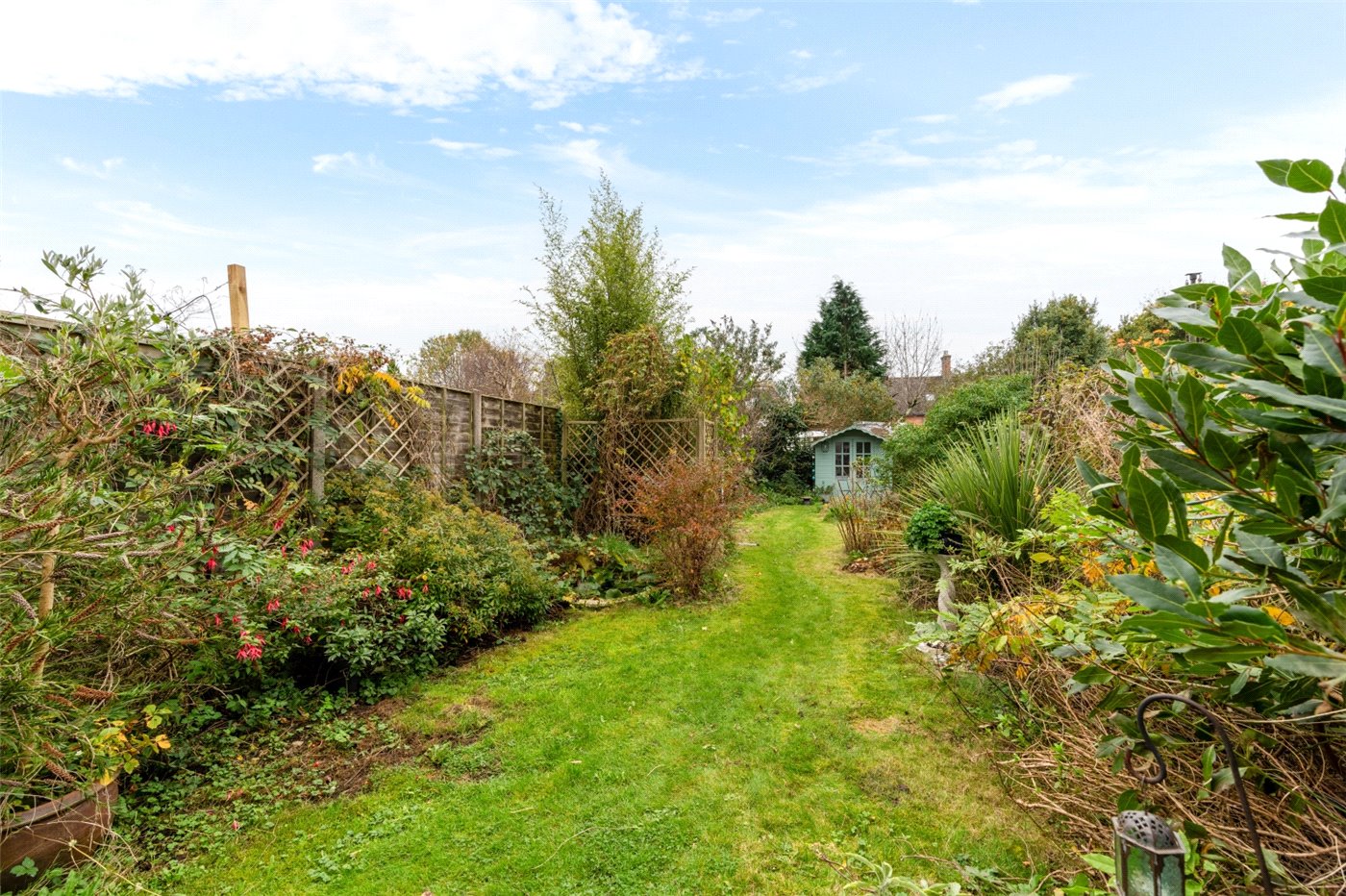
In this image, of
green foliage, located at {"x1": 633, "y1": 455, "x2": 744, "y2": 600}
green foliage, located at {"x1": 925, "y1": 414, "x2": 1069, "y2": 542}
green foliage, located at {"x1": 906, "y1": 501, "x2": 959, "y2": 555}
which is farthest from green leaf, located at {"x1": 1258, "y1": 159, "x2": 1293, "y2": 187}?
green foliage, located at {"x1": 633, "y1": 455, "x2": 744, "y2": 600}

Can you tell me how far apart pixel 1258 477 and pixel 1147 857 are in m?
0.61

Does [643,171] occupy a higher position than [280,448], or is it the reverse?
[643,171]

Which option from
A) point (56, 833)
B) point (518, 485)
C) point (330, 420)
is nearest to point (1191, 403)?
point (56, 833)

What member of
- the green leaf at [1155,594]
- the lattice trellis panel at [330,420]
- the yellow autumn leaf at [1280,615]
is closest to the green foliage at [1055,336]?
the lattice trellis panel at [330,420]

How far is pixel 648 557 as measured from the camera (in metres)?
6.25

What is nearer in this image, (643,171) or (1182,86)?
(1182,86)

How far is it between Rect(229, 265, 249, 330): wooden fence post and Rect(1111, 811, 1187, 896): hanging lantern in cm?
518

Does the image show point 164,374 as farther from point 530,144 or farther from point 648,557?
point 530,144

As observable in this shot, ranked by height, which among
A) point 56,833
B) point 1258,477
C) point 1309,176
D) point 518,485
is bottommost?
point 56,833

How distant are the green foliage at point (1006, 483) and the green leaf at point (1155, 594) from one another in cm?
379

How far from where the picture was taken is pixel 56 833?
198 centimetres

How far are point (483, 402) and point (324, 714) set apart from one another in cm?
382

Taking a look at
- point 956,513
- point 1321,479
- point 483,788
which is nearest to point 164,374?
point 483,788

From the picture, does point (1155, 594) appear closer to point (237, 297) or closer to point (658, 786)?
point (658, 786)
